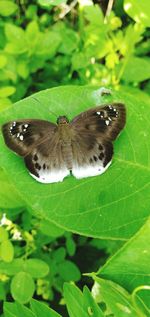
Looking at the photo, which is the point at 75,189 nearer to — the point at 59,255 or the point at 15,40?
the point at 59,255

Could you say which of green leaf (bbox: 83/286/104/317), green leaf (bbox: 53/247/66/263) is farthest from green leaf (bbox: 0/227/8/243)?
green leaf (bbox: 83/286/104/317)

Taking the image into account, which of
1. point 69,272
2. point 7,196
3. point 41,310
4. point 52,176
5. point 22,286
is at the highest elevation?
point 52,176

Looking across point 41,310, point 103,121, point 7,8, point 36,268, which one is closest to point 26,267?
point 36,268

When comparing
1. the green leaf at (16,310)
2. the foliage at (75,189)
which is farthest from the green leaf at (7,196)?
the green leaf at (16,310)

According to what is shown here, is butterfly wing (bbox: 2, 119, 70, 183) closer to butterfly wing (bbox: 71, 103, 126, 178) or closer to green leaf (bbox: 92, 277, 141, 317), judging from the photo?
butterfly wing (bbox: 71, 103, 126, 178)

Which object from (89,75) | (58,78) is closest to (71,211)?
(89,75)

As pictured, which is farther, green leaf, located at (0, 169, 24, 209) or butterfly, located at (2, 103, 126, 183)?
green leaf, located at (0, 169, 24, 209)
